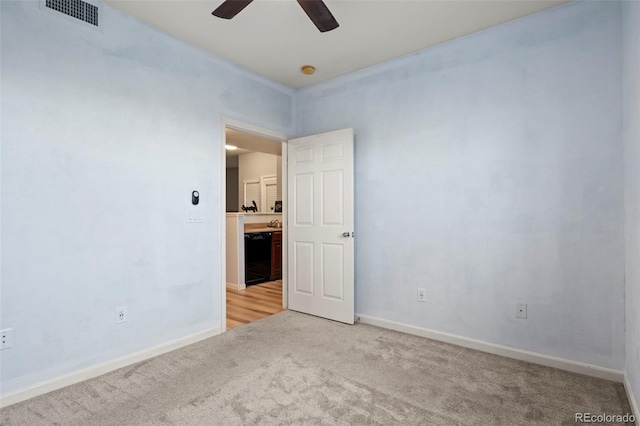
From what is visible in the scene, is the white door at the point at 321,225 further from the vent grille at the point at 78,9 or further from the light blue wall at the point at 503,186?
the vent grille at the point at 78,9

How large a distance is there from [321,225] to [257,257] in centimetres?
221

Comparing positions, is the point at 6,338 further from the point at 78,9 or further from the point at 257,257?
the point at 257,257

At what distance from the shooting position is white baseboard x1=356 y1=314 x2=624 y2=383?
2342 millimetres

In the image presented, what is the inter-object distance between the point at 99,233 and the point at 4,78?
1.08 meters

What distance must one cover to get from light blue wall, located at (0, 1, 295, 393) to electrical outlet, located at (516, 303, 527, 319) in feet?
8.55

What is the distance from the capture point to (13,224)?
6.75 ft

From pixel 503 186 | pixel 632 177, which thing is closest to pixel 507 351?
pixel 503 186

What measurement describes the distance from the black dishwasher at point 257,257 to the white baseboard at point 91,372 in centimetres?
231

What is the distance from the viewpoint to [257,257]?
558cm

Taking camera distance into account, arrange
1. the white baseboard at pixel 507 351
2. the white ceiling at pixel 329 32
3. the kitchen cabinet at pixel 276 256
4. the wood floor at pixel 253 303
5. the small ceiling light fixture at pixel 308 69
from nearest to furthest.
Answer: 1. the white baseboard at pixel 507 351
2. the white ceiling at pixel 329 32
3. the small ceiling light fixture at pixel 308 69
4. the wood floor at pixel 253 303
5. the kitchen cabinet at pixel 276 256

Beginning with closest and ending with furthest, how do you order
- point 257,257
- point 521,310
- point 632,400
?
point 632,400 → point 521,310 → point 257,257

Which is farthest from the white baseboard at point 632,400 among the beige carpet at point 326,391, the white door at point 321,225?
the white door at point 321,225

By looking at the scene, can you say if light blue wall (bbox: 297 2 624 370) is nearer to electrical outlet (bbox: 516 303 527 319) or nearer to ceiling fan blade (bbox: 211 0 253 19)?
electrical outlet (bbox: 516 303 527 319)

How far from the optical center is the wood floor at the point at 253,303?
147 inches
